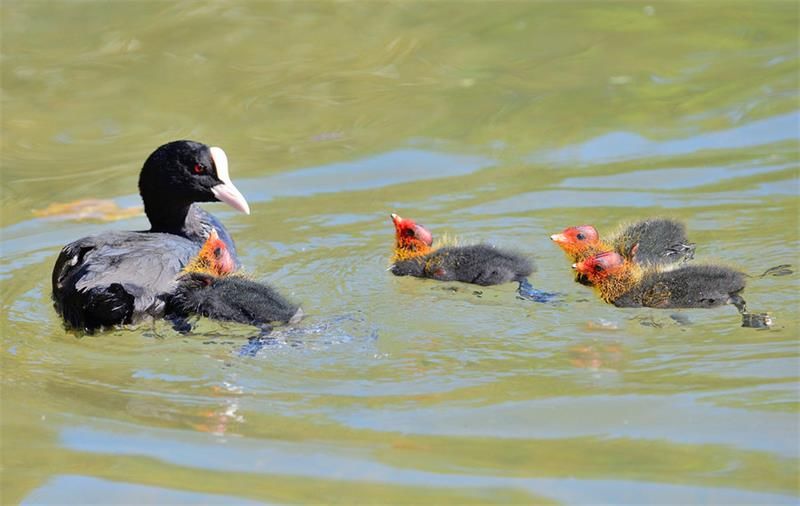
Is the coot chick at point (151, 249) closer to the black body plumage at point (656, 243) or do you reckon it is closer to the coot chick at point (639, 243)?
the coot chick at point (639, 243)

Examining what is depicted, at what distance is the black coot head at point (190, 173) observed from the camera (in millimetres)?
6172

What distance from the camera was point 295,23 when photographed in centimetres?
980

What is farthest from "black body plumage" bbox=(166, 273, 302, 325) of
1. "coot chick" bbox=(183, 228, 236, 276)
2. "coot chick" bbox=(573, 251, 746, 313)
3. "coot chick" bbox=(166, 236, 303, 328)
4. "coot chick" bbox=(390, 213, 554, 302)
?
"coot chick" bbox=(573, 251, 746, 313)

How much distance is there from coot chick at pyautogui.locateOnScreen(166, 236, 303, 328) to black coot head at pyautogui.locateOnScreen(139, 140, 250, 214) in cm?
92

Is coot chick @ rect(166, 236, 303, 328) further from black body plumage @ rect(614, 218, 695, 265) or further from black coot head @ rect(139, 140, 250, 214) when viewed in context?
black body plumage @ rect(614, 218, 695, 265)

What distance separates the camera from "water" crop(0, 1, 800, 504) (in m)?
4.19

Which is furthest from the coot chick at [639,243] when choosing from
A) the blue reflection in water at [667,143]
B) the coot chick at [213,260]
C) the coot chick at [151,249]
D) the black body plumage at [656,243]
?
the blue reflection in water at [667,143]

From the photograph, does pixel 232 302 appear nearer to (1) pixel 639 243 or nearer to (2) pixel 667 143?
(1) pixel 639 243

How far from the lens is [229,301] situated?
5.13m

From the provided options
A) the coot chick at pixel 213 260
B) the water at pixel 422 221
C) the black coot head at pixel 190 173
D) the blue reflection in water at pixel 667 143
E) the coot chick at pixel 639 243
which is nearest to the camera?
the water at pixel 422 221

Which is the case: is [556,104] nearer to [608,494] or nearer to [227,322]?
[227,322]

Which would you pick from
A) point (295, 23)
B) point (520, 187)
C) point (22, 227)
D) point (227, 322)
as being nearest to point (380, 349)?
point (227, 322)

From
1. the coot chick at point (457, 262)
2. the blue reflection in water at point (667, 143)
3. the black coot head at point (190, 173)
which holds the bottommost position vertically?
the coot chick at point (457, 262)

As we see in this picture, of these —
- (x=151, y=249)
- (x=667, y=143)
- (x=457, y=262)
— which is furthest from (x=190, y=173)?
(x=667, y=143)
